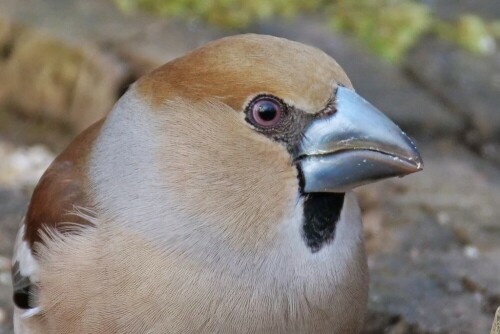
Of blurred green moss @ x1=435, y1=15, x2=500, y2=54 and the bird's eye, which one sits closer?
the bird's eye

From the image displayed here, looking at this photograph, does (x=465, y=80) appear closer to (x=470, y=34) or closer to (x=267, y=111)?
(x=470, y=34)

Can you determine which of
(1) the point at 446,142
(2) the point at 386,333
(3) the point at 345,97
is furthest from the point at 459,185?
(3) the point at 345,97

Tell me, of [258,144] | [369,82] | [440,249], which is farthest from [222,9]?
[258,144]

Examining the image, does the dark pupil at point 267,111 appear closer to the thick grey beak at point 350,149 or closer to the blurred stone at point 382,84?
the thick grey beak at point 350,149

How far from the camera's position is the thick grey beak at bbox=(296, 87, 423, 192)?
3.19 meters

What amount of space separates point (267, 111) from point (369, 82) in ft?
8.67

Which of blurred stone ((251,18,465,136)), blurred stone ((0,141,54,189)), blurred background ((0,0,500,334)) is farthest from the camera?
blurred stone ((0,141,54,189))

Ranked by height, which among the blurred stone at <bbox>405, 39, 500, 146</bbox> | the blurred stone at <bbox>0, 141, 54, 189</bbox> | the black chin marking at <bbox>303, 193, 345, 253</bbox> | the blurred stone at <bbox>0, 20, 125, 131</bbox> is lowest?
the blurred stone at <bbox>405, 39, 500, 146</bbox>

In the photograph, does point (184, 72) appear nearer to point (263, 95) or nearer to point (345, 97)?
point (263, 95)

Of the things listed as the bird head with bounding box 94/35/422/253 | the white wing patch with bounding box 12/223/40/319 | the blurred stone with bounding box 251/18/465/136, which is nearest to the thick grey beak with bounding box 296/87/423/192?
the bird head with bounding box 94/35/422/253

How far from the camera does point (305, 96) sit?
3.18 m

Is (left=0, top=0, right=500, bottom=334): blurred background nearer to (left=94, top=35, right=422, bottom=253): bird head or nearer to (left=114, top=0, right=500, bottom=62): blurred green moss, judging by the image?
(left=114, top=0, right=500, bottom=62): blurred green moss

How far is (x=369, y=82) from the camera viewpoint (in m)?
5.74

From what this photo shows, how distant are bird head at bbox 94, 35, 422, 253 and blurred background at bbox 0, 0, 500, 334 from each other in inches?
58.9
